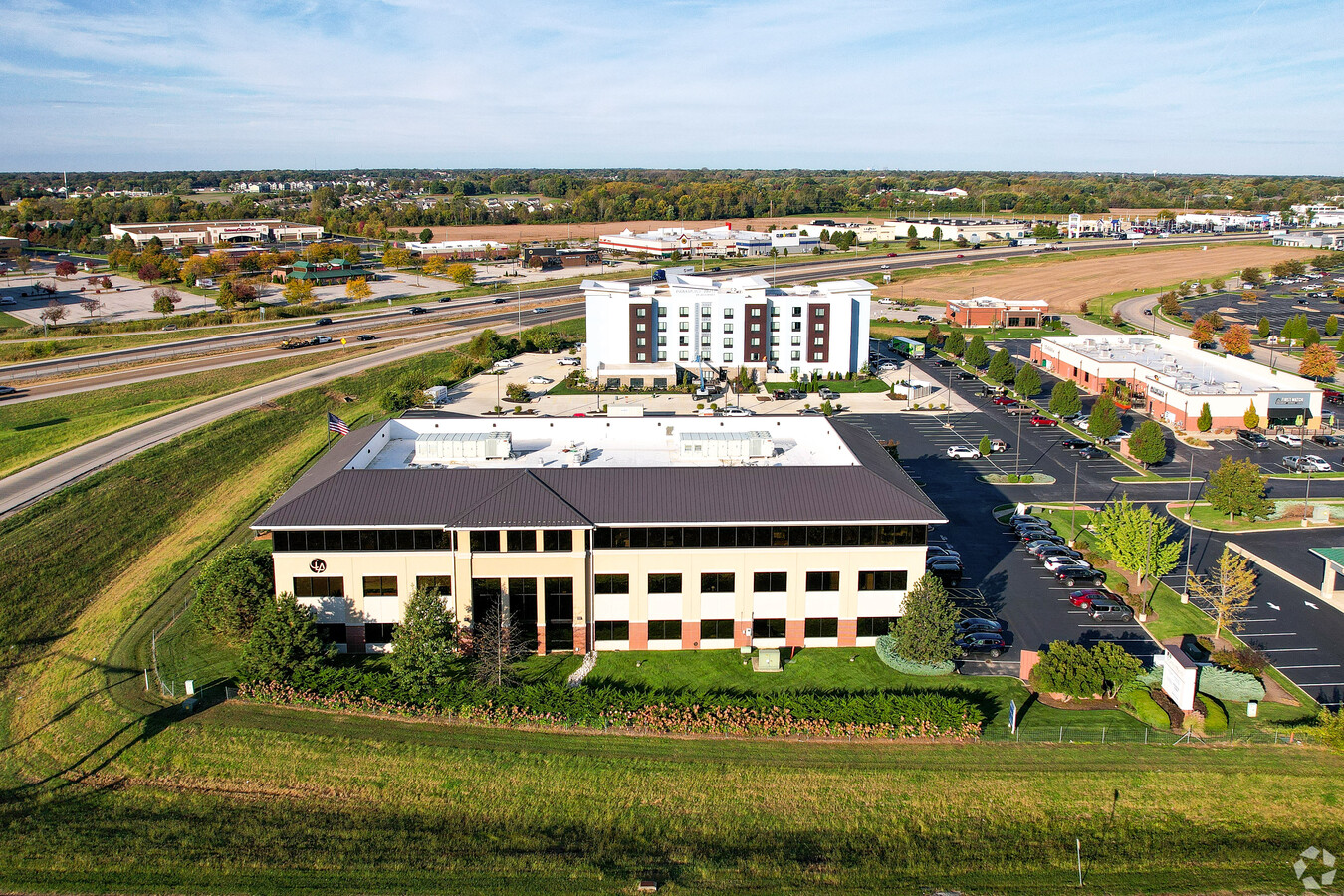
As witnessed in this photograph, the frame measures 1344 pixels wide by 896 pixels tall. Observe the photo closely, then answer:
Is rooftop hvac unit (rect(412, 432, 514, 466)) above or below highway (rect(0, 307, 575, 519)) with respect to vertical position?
above

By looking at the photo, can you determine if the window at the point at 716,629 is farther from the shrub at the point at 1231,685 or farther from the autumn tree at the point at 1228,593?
the autumn tree at the point at 1228,593

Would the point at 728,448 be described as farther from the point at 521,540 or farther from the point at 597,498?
the point at 521,540

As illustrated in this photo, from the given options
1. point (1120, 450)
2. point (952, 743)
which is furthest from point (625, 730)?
point (1120, 450)

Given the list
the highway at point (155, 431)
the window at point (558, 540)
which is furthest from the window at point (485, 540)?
the highway at point (155, 431)

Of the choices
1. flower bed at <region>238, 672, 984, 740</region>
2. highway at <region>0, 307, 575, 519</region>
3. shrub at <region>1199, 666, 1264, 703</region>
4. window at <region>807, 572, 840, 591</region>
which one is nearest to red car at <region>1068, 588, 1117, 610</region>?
shrub at <region>1199, 666, 1264, 703</region>

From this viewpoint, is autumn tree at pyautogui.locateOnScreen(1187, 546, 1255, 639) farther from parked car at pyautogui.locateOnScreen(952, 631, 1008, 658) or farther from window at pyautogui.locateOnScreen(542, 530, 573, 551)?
window at pyautogui.locateOnScreen(542, 530, 573, 551)

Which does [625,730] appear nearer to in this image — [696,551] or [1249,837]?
[696,551]
